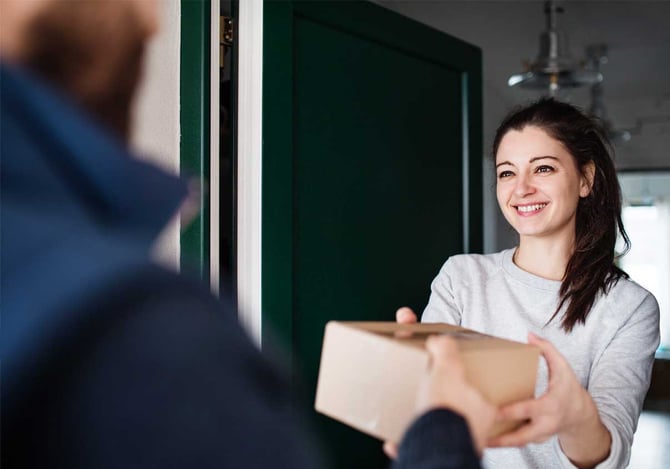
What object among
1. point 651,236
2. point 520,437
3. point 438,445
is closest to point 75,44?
point 438,445

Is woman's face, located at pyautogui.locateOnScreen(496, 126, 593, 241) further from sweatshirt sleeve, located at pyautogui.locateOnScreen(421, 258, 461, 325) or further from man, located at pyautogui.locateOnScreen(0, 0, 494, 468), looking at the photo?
man, located at pyautogui.locateOnScreen(0, 0, 494, 468)

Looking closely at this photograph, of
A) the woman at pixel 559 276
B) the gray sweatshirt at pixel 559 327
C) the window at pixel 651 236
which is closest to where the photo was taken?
the gray sweatshirt at pixel 559 327

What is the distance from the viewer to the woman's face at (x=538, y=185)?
5.75 feet

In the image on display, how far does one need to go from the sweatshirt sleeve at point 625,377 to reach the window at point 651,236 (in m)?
9.03

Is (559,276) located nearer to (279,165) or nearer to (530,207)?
(530,207)

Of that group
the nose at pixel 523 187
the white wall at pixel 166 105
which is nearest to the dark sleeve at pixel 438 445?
the white wall at pixel 166 105

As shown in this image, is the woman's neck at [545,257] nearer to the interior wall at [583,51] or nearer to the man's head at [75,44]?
the interior wall at [583,51]

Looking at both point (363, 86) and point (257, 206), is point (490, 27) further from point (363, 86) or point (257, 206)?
point (257, 206)

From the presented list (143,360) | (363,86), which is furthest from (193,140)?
(143,360)

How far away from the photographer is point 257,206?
6.04 feet

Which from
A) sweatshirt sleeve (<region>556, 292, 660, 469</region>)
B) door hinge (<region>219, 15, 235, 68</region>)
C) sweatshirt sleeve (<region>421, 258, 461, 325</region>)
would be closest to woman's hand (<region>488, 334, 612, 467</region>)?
sweatshirt sleeve (<region>556, 292, 660, 469</region>)

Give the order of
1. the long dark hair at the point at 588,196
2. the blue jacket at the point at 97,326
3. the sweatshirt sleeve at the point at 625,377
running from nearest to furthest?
the blue jacket at the point at 97,326 < the sweatshirt sleeve at the point at 625,377 < the long dark hair at the point at 588,196

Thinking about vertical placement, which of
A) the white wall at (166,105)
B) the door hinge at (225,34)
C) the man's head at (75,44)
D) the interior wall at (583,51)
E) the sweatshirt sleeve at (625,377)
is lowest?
the sweatshirt sleeve at (625,377)

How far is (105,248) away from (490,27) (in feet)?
16.0
